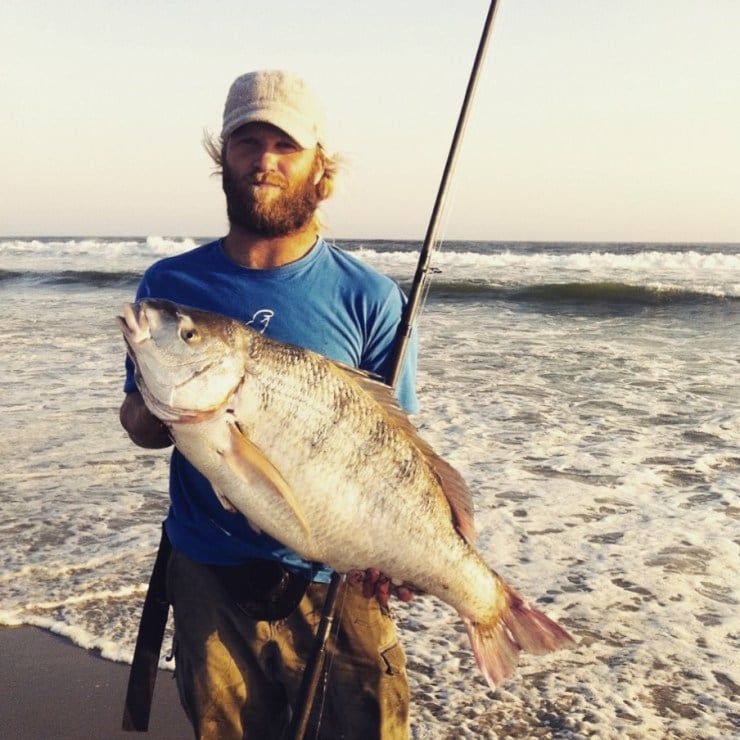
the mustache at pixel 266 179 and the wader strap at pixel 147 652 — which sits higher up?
the mustache at pixel 266 179

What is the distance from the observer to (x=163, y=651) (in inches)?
161

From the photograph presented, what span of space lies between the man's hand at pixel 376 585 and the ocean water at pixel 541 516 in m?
1.49

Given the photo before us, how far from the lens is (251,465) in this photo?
1985mm

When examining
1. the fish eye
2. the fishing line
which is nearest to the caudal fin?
the fishing line

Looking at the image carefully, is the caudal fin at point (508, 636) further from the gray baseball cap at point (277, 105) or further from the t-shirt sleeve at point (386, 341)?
the gray baseball cap at point (277, 105)

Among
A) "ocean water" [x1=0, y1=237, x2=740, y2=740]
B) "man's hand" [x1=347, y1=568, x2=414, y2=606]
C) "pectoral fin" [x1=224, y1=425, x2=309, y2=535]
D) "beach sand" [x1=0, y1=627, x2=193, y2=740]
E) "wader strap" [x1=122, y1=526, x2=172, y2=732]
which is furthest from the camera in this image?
"ocean water" [x1=0, y1=237, x2=740, y2=740]

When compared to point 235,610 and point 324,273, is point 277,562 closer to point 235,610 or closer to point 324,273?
point 235,610

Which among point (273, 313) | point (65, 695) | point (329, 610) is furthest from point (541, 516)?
point (273, 313)

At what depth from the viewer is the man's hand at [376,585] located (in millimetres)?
2250

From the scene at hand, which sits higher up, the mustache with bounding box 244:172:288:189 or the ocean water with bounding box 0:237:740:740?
the mustache with bounding box 244:172:288:189

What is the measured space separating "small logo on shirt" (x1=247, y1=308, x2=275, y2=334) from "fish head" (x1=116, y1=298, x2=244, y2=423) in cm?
33

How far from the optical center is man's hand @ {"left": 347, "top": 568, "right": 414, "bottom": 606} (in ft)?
7.38

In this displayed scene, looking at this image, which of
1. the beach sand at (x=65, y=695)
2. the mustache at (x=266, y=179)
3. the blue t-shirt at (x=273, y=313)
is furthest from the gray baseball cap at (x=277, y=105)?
the beach sand at (x=65, y=695)

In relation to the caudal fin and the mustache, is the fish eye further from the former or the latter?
the caudal fin
